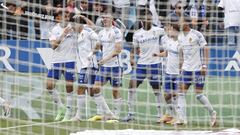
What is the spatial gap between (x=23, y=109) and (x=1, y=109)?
395mm

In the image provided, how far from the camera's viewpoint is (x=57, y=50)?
527 inches

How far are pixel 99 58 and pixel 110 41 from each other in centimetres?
42

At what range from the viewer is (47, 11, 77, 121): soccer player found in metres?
13.3

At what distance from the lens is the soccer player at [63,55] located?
13.3 metres

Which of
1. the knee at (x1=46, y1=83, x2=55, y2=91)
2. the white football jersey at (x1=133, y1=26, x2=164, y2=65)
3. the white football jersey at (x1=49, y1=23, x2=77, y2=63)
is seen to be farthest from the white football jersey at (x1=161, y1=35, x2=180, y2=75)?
the knee at (x1=46, y1=83, x2=55, y2=91)

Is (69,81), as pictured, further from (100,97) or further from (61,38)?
(61,38)

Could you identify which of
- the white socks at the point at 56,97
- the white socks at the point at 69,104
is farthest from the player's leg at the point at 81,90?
the white socks at the point at 56,97

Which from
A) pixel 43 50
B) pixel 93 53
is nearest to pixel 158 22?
pixel 93 53

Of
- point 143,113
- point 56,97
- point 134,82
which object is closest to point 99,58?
point 134,82

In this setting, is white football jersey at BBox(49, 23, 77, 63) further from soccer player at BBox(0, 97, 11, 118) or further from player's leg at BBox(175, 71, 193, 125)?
player's leg at BBox(175, 71, 193, 125)

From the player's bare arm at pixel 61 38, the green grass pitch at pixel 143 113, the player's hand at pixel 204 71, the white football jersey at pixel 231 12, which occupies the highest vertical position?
the white football jersey at pixel 231 12

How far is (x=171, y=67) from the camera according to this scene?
13.2 metres

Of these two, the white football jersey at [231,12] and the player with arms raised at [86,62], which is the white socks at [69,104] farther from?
the white football jersey at [231,12]

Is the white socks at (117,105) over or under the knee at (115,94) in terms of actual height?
under
